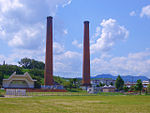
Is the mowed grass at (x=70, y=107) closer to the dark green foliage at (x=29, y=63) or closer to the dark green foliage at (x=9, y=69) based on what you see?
the dark green foliage at (x=9, y=69)

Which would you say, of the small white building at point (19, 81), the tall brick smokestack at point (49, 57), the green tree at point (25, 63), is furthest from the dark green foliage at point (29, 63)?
the tall brick smokestack at point (49, 57)

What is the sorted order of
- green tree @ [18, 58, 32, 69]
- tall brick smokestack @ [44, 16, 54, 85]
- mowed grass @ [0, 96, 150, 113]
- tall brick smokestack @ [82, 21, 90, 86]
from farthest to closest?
green tree @ [18, 58, 32, 69] → tall brick smokestack @ [82, 21, 90, 86] → tall brick smokestack @ [44, 16, 54, 85] → mowed grass @ [0, 96, 150, 113]

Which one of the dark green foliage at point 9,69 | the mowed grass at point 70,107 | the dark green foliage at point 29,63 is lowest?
the mowed grass at point 70,107

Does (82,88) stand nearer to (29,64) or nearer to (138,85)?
(138,85)

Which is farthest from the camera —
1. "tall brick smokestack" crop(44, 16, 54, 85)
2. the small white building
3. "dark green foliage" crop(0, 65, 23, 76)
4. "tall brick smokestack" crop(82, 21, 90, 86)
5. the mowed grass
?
"dark green foliage" crop(0, 65, 23, 76)

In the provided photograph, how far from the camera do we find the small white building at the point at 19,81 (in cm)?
9388

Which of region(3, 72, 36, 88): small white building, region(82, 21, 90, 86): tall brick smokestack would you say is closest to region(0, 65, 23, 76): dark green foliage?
region(3, 72, 36, 88): small white building

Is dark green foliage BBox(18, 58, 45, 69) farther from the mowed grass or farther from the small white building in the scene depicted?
the mowed grass

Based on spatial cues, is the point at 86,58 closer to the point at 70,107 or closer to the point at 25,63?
the point at 70,107

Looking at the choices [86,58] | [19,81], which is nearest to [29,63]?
[19,81]

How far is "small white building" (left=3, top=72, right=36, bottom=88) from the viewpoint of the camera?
93.9 m

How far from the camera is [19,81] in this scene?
97.6 m

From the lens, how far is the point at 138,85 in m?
82.6

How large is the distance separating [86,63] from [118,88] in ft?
57.8
